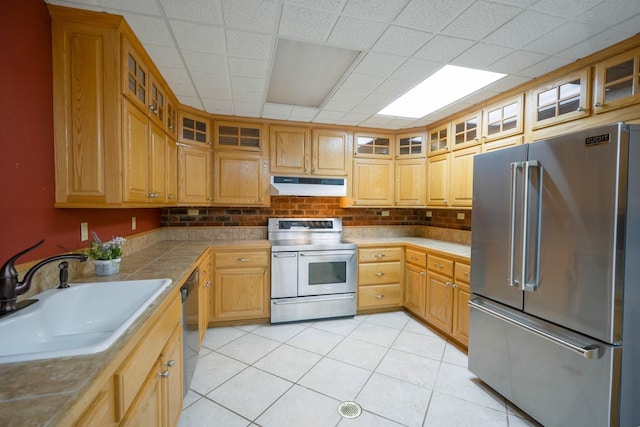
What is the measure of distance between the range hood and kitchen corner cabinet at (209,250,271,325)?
764mm

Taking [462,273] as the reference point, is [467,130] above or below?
above

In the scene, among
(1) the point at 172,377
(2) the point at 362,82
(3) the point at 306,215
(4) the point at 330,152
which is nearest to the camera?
(1) the point at 172,377

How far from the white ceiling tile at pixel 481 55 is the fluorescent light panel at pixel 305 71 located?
2.41 ft

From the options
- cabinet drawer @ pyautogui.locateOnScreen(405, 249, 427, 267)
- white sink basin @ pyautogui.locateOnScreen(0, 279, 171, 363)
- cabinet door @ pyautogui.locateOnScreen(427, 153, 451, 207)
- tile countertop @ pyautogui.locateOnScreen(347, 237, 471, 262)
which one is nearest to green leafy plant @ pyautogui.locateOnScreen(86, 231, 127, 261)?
white sink basin @ pyautogui.locateOnScreen(0, 279, 171, 363)

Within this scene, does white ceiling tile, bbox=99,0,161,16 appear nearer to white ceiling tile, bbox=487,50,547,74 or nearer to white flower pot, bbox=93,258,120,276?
white flower pot, bbox=93,258,120,276

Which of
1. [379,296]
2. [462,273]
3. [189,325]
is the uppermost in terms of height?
[462,273]

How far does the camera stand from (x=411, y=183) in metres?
3.58

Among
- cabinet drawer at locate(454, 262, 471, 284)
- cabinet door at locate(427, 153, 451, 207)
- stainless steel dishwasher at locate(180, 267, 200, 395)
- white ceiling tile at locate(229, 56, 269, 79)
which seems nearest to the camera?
stainless steel dishwasher at locate(180, 267, 200, 395)

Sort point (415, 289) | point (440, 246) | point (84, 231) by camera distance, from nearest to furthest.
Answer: point (84, 231) < point (440, 246) < point (415, 289)

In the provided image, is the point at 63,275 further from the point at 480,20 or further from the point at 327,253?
the point at 480,20

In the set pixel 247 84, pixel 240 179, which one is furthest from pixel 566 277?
pixel 240 179

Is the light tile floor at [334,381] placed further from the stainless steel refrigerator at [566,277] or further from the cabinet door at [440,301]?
the stainless steel refrigerator at [566,277]

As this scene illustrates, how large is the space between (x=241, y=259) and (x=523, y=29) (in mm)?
2884

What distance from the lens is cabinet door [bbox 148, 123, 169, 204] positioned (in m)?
2.09
